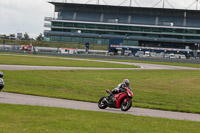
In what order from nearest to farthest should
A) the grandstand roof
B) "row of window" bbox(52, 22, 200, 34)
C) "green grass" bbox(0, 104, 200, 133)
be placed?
"green grass" bbox(0, 104, 200, 133) → "row of window" bbox(52, 22, 200, 34) → the grandstand roof

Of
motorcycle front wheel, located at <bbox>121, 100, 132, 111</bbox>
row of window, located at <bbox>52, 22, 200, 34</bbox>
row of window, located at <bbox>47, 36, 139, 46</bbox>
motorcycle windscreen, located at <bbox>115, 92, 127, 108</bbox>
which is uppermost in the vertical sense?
row of window, located at <bbox>52, 22, 200, 34</bbox>

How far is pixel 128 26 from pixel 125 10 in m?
6.66

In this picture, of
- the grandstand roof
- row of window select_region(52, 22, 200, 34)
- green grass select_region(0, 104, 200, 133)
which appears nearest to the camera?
green grass select_region(0, 104, 200, 133)

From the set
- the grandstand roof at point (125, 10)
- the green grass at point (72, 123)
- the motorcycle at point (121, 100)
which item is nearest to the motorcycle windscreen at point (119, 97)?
the motorcycle at point (121, 100)

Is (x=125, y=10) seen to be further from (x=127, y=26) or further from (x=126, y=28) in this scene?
(x=126, y=28)

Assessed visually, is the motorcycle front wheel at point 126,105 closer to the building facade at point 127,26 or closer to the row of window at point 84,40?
the building facade at point 127,26

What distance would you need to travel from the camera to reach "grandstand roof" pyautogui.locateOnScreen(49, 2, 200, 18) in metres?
124

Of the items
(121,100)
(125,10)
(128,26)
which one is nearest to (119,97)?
(121,100)

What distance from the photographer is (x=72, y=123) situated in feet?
34.0

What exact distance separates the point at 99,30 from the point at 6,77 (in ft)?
335

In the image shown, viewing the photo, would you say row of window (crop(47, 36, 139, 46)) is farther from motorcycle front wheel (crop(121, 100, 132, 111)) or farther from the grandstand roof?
motorcycle front wheel (crop(121, 100, 132, 111))

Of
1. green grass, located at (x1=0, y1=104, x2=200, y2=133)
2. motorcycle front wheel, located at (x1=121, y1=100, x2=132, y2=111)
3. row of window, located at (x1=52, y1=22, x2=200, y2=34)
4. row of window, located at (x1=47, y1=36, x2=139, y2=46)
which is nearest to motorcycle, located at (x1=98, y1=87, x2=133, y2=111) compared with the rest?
motorcycle front wheel, located at (x1=121, y1=100, x2=132, y2=111)

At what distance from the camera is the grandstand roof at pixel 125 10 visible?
124188 millimetres

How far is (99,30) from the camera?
Answer: 128m
